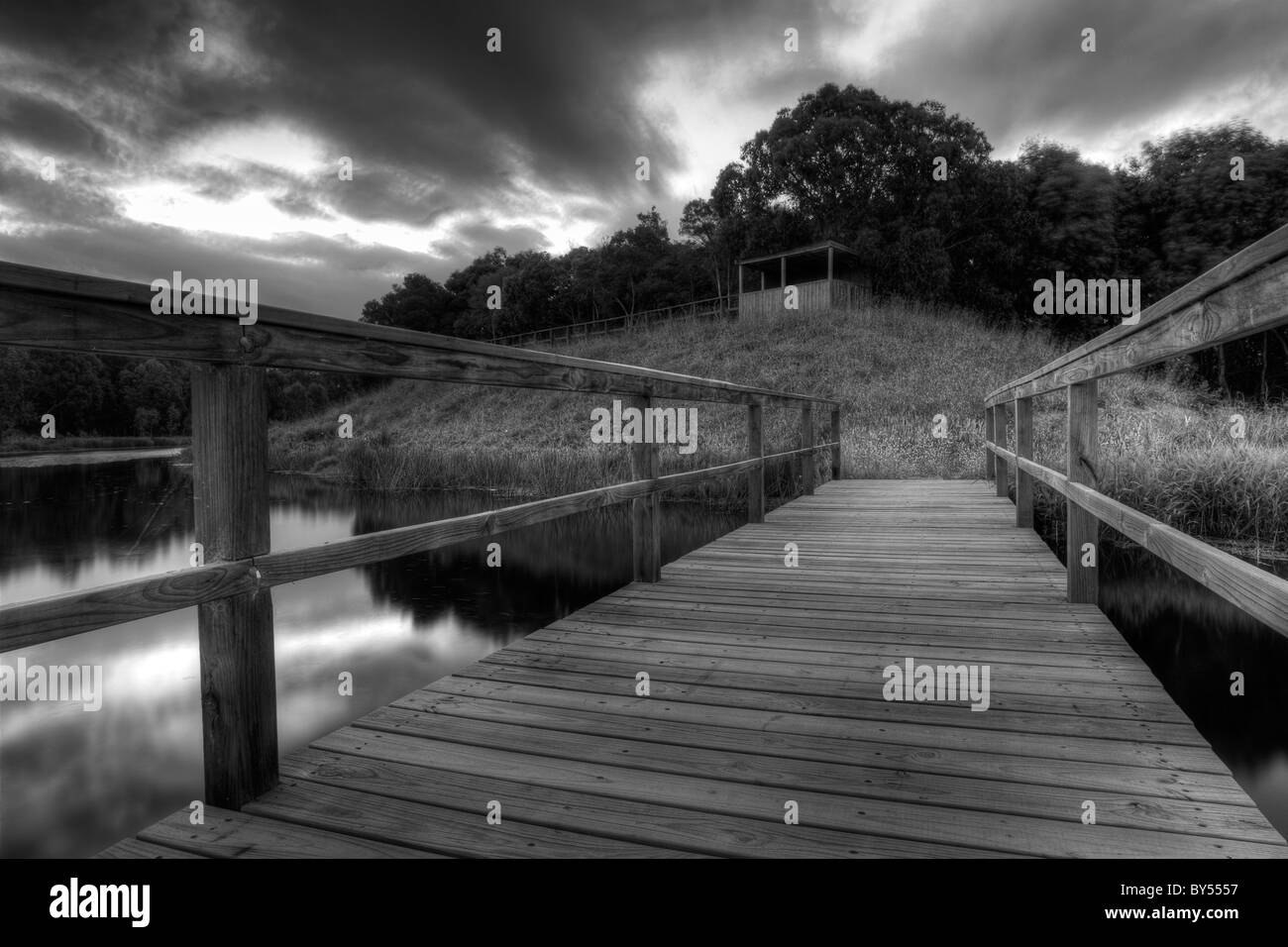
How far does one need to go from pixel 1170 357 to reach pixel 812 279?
29.1 m

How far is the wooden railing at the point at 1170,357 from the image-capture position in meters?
1.23

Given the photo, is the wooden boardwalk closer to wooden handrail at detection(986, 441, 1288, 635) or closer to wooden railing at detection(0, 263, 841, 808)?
wooden railing at detection(0, 263, 841, 808)

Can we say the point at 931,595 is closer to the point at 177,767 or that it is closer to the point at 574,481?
the point at 177,767

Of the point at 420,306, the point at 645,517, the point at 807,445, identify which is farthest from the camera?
the point at 420,306

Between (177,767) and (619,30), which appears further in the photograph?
(619,30)

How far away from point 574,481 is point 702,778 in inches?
429

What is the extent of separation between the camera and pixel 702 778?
1.73 meters

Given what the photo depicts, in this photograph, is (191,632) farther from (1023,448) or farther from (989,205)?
(989,205)

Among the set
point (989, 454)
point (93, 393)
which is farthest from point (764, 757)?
point (93, 393)

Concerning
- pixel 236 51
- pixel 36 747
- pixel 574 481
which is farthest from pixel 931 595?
pixel 236 51

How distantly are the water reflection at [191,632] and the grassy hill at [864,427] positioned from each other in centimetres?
204

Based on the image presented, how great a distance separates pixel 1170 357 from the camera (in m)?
1.95

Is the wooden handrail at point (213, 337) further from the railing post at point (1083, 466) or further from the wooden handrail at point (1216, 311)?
the railing post at point (1083, 466)

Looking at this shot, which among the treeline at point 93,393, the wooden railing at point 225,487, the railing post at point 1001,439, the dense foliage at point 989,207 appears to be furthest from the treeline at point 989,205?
the wooden railing at point 225,487
